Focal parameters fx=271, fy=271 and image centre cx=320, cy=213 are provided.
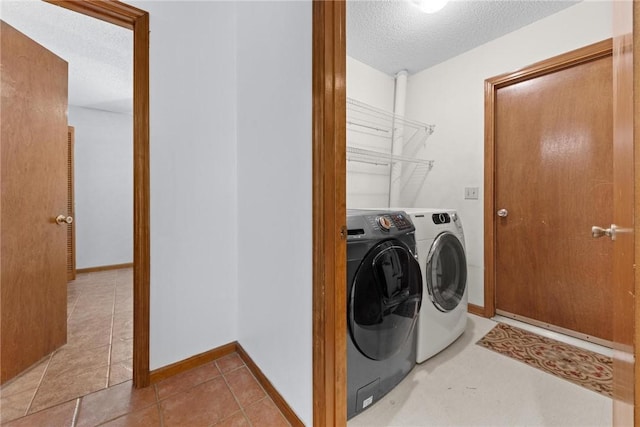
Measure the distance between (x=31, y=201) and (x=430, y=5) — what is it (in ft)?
8.87

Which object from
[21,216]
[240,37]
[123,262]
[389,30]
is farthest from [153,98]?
[123,262]

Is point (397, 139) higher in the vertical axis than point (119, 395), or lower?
higher

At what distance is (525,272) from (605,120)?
3.89 ft

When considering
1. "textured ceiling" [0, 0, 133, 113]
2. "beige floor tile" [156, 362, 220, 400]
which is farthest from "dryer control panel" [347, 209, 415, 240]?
"textured ceiling" [0, 0, 133, 113]

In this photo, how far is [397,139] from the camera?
9.04ft

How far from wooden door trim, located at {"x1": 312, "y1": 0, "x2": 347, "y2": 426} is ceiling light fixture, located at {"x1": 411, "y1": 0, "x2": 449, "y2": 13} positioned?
3.67 feet

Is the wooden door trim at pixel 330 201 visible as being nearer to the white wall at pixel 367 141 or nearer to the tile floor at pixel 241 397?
the tile floor at pixel 241 397

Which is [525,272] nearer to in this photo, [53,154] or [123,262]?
[53,154]

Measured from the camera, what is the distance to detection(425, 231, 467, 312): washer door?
1.61 m

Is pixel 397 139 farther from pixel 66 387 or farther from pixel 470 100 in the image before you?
pixel 66 387

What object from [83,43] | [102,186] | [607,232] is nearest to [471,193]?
[607,232]

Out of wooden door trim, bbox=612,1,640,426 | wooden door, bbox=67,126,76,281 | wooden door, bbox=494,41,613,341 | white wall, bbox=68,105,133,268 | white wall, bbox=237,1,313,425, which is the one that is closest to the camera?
wooden door trim, bbox=612,1,640,426

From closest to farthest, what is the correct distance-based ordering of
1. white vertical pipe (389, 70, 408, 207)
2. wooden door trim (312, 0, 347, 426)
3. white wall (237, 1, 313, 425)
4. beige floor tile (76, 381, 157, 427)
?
wooden door trim (312, 0, 347, 426) < white wall (237, 1, 313, 425) < beige floor tile (76, 381, 157, 427) < white vertical pipe (389, 70, 408, 207)

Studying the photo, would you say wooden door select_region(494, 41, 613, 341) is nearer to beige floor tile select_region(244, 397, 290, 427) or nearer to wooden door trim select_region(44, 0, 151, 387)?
beige floor tile select_region(244, 397, 290, 427)
